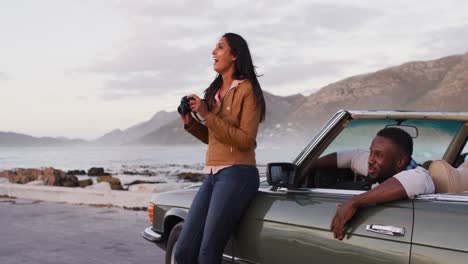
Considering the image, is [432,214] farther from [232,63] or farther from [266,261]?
[232,63]

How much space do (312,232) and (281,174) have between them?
0.49 metres

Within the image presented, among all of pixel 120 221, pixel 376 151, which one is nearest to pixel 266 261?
pixel 376 151

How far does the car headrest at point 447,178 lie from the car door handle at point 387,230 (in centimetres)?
41

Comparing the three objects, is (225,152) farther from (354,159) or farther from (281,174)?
(354,159)

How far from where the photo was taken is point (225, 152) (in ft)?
12.2

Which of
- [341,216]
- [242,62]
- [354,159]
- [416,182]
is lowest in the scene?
[341,216]

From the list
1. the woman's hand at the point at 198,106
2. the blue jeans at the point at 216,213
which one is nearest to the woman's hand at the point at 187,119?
the woman's hand at the point at 198,106

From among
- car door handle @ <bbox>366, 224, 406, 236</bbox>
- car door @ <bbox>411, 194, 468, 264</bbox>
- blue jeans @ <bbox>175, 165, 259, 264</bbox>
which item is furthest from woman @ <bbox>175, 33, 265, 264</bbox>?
car door @ <bbox>411, 194, 468, 264</bbox>

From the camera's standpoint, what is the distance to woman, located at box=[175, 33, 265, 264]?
12.0 feet

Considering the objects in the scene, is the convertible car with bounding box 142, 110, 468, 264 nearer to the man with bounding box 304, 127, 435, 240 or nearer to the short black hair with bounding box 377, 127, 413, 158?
the man with bounding box 304, 127, 435, 240

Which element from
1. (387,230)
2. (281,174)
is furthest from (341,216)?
(281,174)

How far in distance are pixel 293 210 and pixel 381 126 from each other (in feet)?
2.57

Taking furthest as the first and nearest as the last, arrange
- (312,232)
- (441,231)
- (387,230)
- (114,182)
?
(114,182) < (312,232) < (387,230) < (441,231)

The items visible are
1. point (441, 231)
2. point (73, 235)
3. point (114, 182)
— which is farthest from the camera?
point (114, 182)
